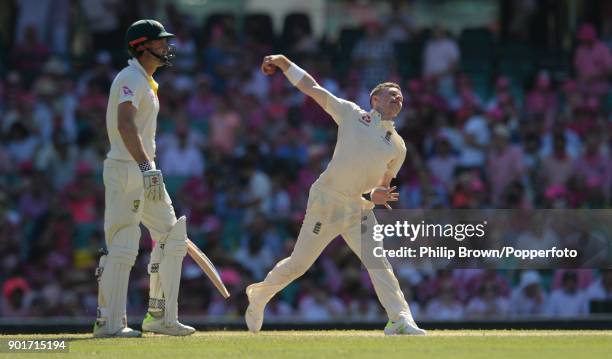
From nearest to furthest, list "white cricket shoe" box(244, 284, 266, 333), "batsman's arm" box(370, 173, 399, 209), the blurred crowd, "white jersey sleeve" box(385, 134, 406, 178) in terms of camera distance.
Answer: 1. "batsman's arm" box(370, 173, 399, 209)
2. "white jersey sleeve" box(385, 134, 406, 178)
3. "white cricket shoe" box(244, 284, 266, 333)
4. the blurred crowd

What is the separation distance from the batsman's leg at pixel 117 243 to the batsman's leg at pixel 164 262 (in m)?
0.18

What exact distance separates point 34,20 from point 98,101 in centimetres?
237

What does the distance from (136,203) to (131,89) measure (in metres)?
0.71

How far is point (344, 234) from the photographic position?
9625 mm

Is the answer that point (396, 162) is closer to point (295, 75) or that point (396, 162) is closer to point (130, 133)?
point (295, 75)

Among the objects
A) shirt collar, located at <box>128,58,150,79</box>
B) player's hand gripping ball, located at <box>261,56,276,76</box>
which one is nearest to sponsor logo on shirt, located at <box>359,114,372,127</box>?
player's hand gripping ball, located at <box>261,56,276,76</box>

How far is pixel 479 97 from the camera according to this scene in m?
17.9

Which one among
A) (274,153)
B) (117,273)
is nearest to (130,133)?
(117,273)

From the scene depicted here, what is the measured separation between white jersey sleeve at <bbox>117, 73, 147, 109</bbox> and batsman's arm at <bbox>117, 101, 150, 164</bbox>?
41 mm

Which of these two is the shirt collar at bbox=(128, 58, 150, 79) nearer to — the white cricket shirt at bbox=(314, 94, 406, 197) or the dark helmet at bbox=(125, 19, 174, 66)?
the dark helmet at bbox=(125, 19, 174, 66)

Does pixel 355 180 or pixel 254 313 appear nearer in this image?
pixel 355 180

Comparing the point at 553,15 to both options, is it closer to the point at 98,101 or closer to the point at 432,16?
the point at 432,16

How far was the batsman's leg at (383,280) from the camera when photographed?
9.51 meters

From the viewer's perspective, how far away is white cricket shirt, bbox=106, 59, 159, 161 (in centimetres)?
907
